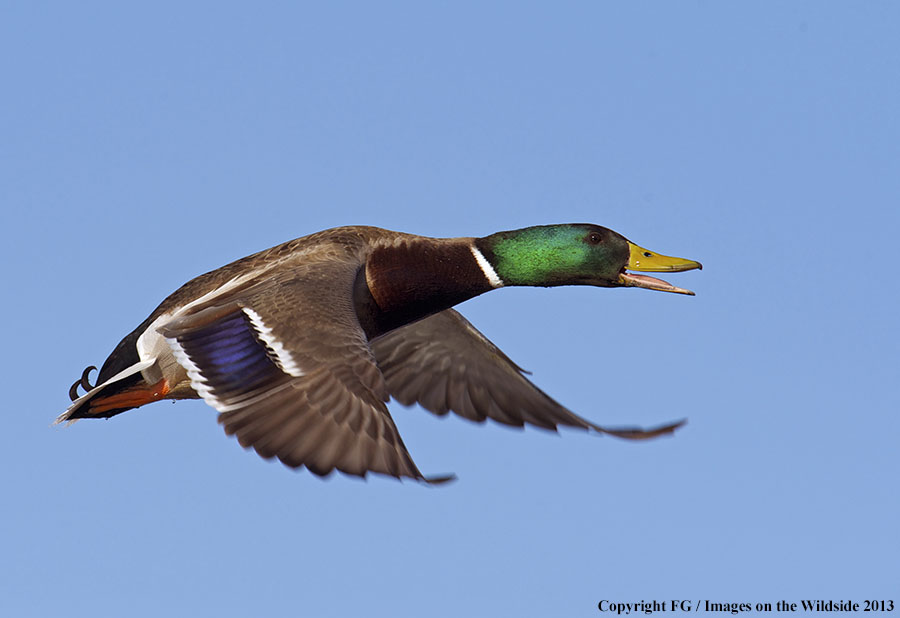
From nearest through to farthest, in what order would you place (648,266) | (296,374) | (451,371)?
(296,374) < (648,266) < (451,371)

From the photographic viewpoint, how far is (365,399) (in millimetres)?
7117

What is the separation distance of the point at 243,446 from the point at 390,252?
2337 mm

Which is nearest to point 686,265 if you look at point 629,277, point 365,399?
point 629,277

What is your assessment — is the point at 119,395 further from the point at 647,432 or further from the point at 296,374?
the point at 647,432

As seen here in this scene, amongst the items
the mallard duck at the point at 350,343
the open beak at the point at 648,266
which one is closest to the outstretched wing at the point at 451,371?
the mallard duck at the point at 350,343

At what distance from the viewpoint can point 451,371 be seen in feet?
33.5

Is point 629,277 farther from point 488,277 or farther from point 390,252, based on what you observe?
point 390,252

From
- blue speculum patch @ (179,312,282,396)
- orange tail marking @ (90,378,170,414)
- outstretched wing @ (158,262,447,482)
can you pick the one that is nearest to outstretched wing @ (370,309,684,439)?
orange tail marking @ (90,378,170,414)

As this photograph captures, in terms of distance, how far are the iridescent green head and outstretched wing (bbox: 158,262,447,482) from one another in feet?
4.61

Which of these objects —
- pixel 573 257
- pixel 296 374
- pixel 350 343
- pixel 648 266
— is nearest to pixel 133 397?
pixel 296 374

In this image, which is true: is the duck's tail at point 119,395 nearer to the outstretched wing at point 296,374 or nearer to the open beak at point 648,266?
the outstretched wing at point 296,374

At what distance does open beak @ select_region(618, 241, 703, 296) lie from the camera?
8.84 meters

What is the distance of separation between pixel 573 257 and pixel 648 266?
20.9 inches

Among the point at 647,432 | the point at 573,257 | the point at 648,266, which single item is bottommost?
the point at 647,432
